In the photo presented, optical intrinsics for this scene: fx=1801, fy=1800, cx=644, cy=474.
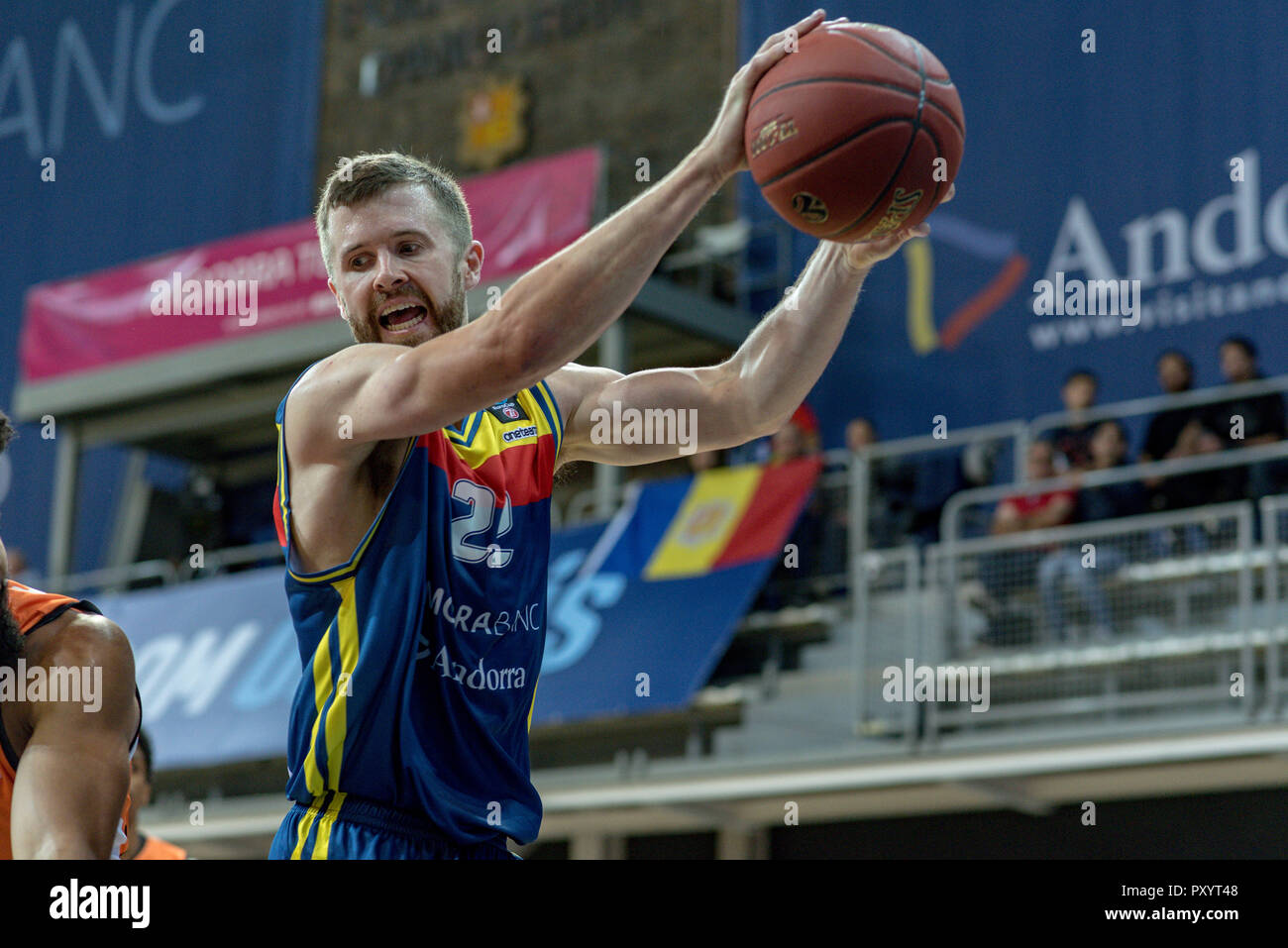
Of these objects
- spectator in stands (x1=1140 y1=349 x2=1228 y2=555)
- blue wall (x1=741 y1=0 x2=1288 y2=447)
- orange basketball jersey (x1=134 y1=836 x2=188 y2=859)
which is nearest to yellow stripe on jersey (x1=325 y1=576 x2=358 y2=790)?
orange basketball jersey (x1=134 y1=836 x2=188 y2=859)

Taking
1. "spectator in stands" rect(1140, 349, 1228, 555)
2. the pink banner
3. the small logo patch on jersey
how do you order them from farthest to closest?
the pink banner < "spectator in stands" rect(1140, 349, 1228, 555) < the small logo patch on jersey

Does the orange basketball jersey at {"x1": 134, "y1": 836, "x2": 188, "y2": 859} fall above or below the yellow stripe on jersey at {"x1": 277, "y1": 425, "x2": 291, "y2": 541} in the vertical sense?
below

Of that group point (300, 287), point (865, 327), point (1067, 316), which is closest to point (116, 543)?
point (300, 287)

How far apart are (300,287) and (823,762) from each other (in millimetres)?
6367

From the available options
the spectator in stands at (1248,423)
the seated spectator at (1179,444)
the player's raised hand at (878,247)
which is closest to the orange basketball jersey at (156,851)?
the player's raised hand at (878,247)

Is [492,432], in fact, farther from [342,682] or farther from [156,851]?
Result: [156,851]

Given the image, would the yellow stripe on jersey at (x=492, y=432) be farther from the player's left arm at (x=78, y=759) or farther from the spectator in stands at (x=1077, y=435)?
the spectator in stands at (x=1077, y=435)

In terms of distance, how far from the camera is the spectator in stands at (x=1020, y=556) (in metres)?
9.33

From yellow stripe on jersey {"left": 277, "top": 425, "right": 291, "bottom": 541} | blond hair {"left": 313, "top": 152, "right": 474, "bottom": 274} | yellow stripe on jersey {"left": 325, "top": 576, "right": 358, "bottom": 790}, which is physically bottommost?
yellow stripe on jersey {"left": 325, "top": 576, "right": 358, "bottom": 790}

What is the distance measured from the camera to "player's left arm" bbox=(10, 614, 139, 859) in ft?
9.97

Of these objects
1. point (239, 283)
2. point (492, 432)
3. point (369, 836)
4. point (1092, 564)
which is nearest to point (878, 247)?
point (492, 432)

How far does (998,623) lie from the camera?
30.9ft

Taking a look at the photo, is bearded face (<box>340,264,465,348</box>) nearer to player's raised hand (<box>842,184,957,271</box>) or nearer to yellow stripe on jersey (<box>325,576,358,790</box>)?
yellow stripe on jersey (<box>325,576,358,790</box>)

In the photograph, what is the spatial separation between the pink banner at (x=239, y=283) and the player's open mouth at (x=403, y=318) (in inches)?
354
